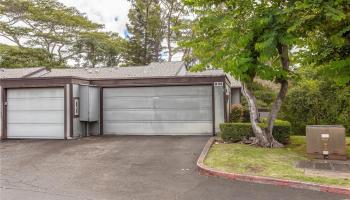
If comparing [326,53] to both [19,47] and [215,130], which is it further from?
[19,47]

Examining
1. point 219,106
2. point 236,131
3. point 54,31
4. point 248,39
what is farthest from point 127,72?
point 54,31

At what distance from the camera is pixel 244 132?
1209cm

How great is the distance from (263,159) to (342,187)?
109 inches

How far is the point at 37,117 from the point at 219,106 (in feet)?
27.1

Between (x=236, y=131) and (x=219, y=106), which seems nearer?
(x=236, y=131)

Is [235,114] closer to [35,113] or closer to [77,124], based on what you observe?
[77,124]

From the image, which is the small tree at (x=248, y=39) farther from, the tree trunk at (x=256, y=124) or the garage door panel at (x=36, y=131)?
the garage door panel at (x=36, y=131)

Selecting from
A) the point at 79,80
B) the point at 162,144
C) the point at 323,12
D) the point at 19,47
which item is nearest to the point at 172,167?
the point at 162,144

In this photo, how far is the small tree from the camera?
899 centimetres

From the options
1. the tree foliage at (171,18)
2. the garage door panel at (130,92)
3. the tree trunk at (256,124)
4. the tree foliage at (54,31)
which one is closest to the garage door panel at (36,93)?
the garage door panel at (130,92)

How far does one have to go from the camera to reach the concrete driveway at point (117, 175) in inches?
243

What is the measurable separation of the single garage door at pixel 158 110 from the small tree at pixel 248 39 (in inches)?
140

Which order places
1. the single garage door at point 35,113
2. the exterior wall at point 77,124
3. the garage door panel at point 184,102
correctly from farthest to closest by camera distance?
the garage door panel at point 184,102 < the single garage door at point 35,113 < the exterior wall at point 77,124

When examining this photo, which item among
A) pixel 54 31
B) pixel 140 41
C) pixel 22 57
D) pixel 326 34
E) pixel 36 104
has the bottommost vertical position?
A: pixel 36 104
